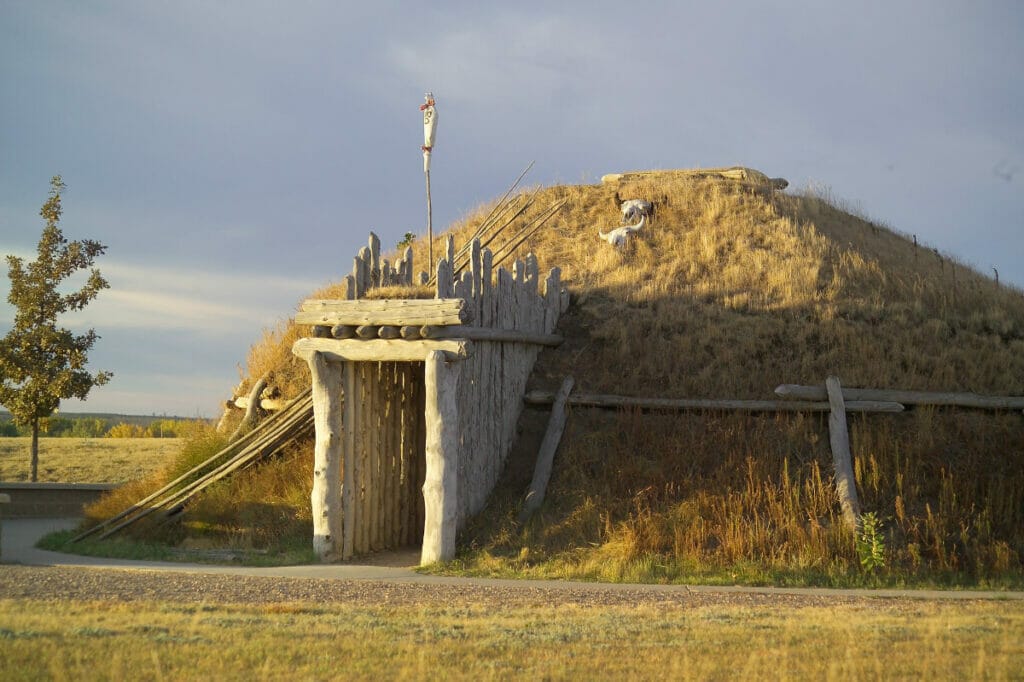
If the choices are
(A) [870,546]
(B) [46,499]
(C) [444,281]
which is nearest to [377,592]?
(C) [444,281]

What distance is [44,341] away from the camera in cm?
2017

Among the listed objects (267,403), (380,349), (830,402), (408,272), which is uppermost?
(408,272)

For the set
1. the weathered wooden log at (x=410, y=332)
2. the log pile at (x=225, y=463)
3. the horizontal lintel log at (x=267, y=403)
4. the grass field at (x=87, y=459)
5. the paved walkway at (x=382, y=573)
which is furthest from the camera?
the grass field at (x=87, y=459)

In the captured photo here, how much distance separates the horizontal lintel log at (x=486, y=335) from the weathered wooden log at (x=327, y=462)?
1.37 meters

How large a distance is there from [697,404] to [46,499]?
1290 cm

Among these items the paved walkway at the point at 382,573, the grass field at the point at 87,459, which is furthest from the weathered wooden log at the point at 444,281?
the grass field at the point at 87,459

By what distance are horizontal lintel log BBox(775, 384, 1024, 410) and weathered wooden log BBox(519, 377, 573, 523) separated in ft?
9.26

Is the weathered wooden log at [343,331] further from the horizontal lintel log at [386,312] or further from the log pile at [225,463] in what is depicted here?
the log pile at [225,463]

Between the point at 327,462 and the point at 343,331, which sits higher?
the point at 343,331

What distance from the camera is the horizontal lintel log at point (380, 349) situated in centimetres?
1139

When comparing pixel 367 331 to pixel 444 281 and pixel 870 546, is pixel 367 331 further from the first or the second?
pixel 870 546

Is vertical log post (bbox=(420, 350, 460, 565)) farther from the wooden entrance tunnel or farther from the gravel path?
the gravel path

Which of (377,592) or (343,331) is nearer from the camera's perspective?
(377,592)

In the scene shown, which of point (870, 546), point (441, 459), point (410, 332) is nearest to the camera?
point (870, 546)
